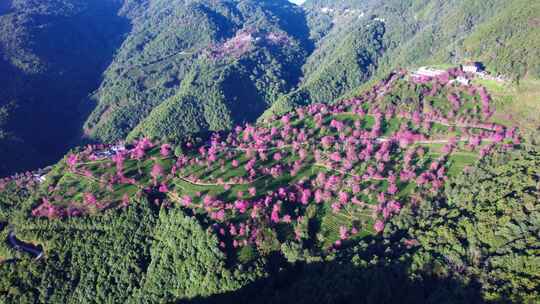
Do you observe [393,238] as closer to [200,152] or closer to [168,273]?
[168,273]

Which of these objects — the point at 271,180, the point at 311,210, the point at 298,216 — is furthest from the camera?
the point at 271,180

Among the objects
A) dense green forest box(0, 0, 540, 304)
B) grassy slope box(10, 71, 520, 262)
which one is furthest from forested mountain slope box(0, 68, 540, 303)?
grassy slope box(10, 71, 520, 262)

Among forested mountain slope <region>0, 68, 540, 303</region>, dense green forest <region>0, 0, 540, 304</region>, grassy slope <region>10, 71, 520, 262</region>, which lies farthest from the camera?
grassy slope <region>10, 71, 520, 262</region>

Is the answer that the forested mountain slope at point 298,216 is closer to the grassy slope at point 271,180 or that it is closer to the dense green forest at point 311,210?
the dense green forest at point 311,210

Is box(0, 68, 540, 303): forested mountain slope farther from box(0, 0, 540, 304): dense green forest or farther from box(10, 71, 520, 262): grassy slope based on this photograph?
box(10, 71, 520, 262): grassy slope

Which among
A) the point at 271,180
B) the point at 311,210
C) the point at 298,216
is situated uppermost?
the point at 271,180

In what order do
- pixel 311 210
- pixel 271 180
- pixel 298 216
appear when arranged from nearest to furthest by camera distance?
pixel 311 210 → pixel 298 216 → pixel 271 180

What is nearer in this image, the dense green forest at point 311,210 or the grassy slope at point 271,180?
the dense green forest at point 311,210

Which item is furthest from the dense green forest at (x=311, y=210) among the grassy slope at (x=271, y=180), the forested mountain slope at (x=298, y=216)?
the grassy slope at (x=271, y=180)

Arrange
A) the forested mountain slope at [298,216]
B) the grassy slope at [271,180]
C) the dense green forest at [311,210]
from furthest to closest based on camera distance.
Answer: the grassy slope at [271,180] < the dense green forest at [311,210] < the forested mountain slope at [298,216]

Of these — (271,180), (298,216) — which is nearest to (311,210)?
(298,216)

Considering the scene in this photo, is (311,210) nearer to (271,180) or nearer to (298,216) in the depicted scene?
(298,216)
